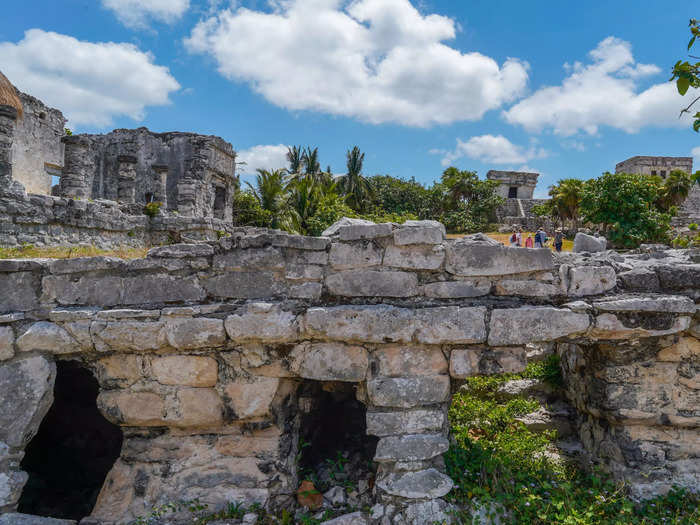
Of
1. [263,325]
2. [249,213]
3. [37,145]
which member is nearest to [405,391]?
[263,325]

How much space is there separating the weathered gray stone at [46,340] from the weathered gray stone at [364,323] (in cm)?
196

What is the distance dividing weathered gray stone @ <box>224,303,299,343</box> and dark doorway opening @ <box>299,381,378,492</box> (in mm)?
1059

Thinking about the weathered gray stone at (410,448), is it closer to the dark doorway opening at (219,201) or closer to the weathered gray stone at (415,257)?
the weathered gray stone at (415,257)

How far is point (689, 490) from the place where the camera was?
3723 mm

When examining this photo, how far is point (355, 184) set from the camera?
32.8 metres

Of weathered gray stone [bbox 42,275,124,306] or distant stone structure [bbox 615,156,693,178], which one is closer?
weathered gray stone [bbox 42,275,124,306]

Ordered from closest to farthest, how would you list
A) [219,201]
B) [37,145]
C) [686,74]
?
[686,74] < [37,145] < [219,201]

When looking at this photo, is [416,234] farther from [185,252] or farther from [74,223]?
[74,223]

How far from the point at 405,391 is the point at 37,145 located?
50.4 ft

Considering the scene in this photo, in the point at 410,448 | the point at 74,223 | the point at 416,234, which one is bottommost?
the point at 410,448

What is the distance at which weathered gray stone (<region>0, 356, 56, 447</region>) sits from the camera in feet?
11.6

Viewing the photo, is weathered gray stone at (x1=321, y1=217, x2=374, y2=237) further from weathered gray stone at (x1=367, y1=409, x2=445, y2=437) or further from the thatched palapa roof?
the thatched palapa roof

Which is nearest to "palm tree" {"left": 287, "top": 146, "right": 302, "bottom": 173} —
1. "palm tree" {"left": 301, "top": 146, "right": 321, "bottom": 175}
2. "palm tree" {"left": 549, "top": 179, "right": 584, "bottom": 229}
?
"palm tree" {"left": 301, "top": 146, "right": 321, "bottom": 175}

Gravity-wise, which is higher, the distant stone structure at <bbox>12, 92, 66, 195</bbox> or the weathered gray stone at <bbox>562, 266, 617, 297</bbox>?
the distant stone structure at <bbox>12, 92, 66, 195</bbox>
